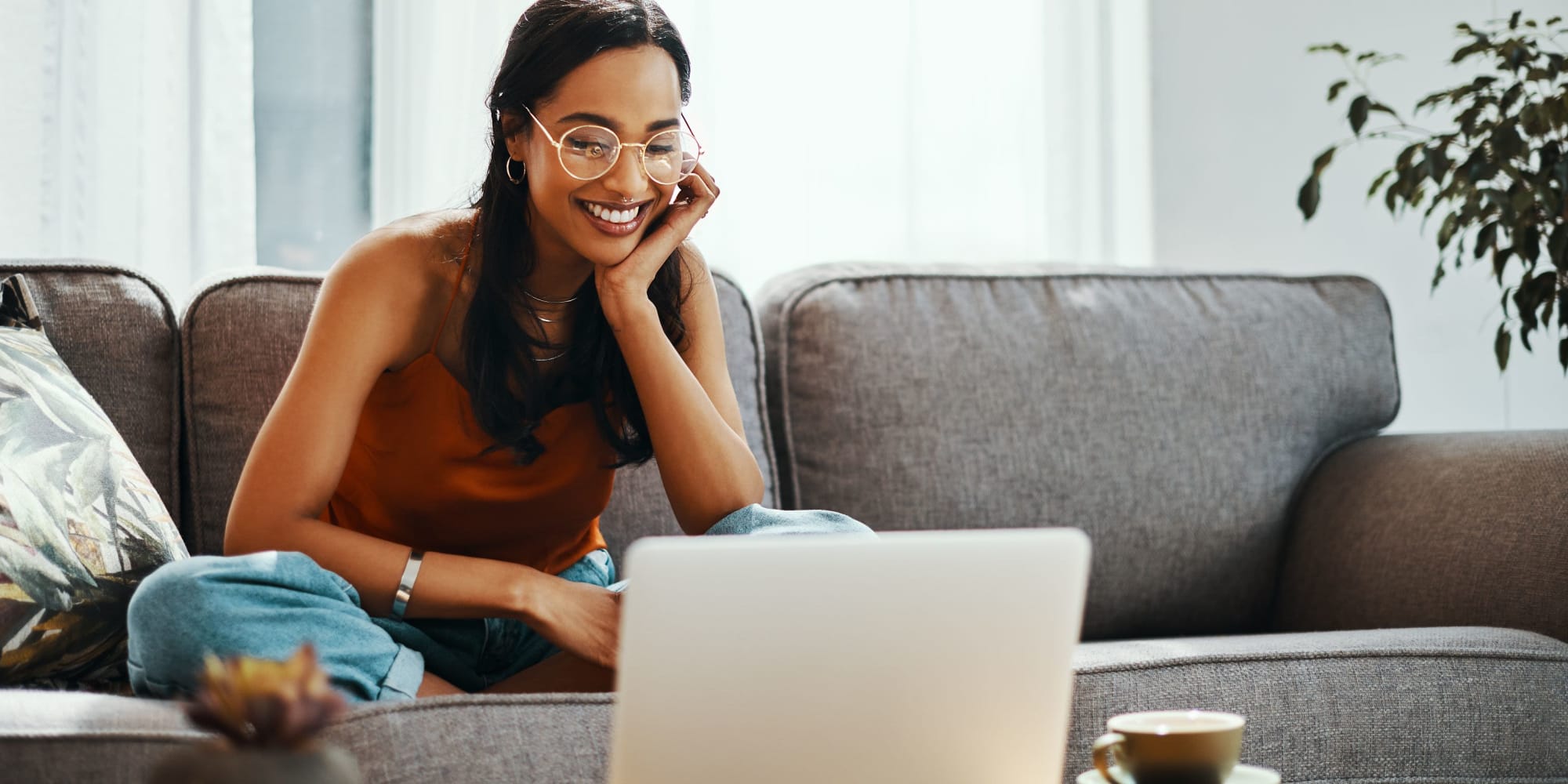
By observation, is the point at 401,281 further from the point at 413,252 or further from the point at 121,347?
the point at 121,347

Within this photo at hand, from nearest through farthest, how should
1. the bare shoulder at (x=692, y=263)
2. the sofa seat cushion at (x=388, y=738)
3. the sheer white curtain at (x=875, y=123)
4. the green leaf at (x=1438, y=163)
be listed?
the sofa seat cushion at (x=388, y=738) < the bare shoulder at (x=692, y=263) < the green leaf at (x=1438, y=163) < the sheer white curtain at (x=875, y=123)

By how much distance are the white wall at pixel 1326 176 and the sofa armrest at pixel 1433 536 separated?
3.45ft

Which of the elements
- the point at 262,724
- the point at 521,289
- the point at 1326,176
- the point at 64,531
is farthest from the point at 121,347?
the point at 1326,176

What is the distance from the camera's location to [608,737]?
1.10 meters

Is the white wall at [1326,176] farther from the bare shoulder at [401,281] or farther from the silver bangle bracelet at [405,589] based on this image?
the silver bangle bracelet at [405,589]

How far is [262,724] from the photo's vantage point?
1.90 feet

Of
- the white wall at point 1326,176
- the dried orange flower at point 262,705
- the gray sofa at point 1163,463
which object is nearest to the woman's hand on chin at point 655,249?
the gray sofa at point 1163,463

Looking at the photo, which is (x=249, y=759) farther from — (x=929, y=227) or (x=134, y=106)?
(x=929, y=227)

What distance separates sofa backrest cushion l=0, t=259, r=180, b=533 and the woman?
0.24m

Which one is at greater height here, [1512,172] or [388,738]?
[1512,172]

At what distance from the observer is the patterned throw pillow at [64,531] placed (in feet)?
4.00

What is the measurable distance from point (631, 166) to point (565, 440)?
1.07 ft

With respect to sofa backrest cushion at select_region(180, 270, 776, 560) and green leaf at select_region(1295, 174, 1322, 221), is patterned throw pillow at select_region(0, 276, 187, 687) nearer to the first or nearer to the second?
sofa backrest cushion at select_region(180, 270, 776, 560)

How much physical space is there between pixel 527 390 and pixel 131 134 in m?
1.15
